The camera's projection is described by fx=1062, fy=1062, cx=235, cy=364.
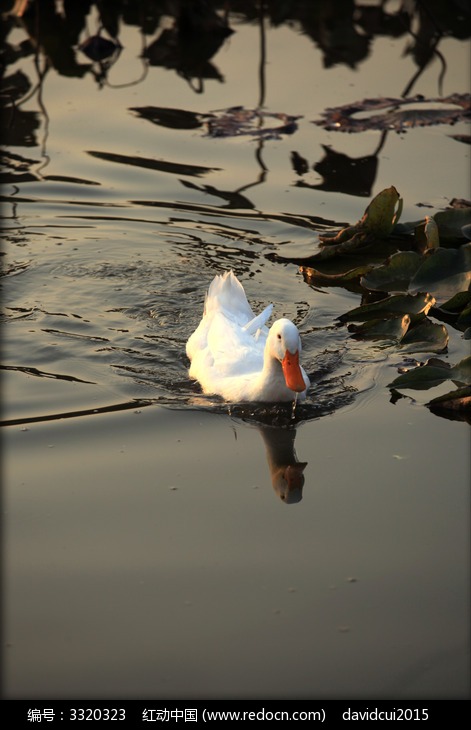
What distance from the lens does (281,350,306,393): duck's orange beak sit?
720cm

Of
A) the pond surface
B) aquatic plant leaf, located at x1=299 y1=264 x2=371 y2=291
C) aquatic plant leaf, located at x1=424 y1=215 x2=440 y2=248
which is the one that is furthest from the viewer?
aquatic plant leaf, located at x1=299 y1=264 x2=371 y2=291

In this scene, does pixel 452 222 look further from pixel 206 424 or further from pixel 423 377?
pixel 206 424

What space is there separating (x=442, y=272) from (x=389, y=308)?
601 millimetres

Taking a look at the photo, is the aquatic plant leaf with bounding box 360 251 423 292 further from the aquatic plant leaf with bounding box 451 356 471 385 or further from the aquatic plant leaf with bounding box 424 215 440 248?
the aquatic plant leaf with bounding box 451 356 471 385

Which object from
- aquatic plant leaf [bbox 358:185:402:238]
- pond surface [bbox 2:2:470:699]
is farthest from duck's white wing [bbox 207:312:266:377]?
aquatic plant leaf [bbox 358:185:402:238]

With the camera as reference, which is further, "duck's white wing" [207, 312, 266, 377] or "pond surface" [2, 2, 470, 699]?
"duck's white wing" [207, 312, 266, 377]

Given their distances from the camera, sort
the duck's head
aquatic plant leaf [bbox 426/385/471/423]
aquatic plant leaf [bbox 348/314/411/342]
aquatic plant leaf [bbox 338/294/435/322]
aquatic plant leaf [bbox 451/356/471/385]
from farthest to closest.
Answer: aquatic plant leaf [bbox 338/294/435/322] → aquatic plant leaf [bbox 348/314/411/342] → aquatic plant leaf [bbox 451/356/471/385] → aquatic plant leaf [bbox 426/385/471/423] → the duck's head

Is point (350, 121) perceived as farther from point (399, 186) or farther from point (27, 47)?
point (27, 47)

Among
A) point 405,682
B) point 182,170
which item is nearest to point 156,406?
point 405,682

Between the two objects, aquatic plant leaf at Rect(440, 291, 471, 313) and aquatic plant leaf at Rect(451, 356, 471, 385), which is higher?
aquatic plant leaf at Rect(440, 291, 471, 313)

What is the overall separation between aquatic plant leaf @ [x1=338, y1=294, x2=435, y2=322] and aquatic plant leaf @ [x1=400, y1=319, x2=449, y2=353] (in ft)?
1.46

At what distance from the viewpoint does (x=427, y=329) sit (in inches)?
328

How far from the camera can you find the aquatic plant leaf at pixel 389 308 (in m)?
8.80

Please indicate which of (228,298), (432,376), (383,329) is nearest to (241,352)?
(228,298)
